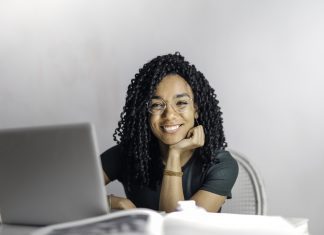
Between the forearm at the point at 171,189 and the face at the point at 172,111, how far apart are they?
8cm

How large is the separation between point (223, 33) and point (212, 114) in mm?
728

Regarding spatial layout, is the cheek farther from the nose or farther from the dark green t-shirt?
the dark green t-shirt

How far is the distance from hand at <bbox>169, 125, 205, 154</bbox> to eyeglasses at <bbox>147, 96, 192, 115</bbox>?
0.09 m

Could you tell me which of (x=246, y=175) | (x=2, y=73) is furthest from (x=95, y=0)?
(x=246, y=175)

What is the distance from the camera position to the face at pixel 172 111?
1799mm

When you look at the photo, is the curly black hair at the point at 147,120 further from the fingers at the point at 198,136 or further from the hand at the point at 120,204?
the hand at the point at 120,204

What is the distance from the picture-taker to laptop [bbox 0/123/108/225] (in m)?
1.01

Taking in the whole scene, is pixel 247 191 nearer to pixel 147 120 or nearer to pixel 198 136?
pixel 198 136

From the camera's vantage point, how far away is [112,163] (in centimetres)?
196

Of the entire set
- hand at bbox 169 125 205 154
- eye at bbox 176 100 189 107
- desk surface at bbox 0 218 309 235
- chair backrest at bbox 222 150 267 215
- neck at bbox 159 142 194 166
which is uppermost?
eye at bbox 176 100 189 107

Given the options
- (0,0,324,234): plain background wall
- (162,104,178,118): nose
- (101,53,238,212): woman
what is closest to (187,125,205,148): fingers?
(101,53,238,212): woman

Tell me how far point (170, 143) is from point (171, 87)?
203mm

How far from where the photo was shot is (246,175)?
188cm

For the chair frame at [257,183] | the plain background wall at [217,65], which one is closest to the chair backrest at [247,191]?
the chair frame at [257,183]
